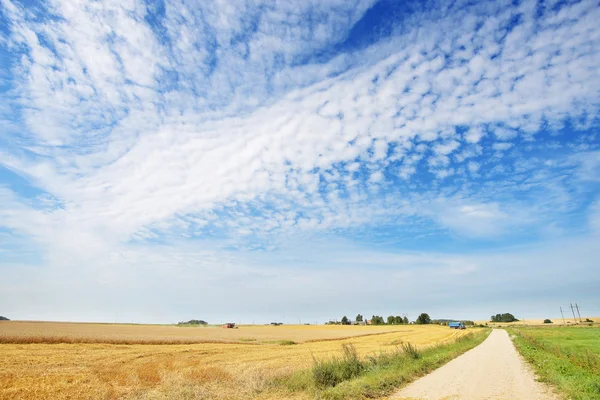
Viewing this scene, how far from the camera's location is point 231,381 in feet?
56.5

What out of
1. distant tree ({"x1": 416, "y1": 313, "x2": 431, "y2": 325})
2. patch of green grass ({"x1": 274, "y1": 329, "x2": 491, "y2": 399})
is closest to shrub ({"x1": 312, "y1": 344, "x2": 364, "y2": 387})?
patch of green grass ({"x1": 274, "y1": 329, "x2": 491, "y2": 399})

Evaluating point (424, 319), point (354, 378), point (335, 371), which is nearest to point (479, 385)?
point (354, 378)

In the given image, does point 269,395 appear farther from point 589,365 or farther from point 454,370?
point 589,365

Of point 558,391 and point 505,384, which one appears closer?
point 558,391

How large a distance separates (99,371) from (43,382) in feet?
15.7

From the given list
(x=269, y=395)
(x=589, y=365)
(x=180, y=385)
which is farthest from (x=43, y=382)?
(x=589, y=365)

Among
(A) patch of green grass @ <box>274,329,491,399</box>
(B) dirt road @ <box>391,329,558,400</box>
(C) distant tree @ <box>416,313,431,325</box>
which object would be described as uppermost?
(C) distant tree @ <box>416,313,431,325</box>

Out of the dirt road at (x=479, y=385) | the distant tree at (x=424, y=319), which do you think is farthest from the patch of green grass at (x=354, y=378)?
the distant tree at (x=424, y=319)

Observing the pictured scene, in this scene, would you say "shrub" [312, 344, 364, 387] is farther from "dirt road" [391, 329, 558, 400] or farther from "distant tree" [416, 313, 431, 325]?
"distant tree" [416, 313, 431, 325]

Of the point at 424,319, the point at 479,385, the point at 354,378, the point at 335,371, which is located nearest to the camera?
the point at 479,385

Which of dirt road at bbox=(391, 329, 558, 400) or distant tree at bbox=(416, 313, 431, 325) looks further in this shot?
distant tree at bbox=(416, 313, 431, 325)

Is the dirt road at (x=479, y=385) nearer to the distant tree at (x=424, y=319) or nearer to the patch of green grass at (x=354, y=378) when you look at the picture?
the patch of green grass at (x=354, y=378)

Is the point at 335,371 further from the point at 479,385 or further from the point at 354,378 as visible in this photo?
the point at 479,385

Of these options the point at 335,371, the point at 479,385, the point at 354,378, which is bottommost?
the point at 479,385
